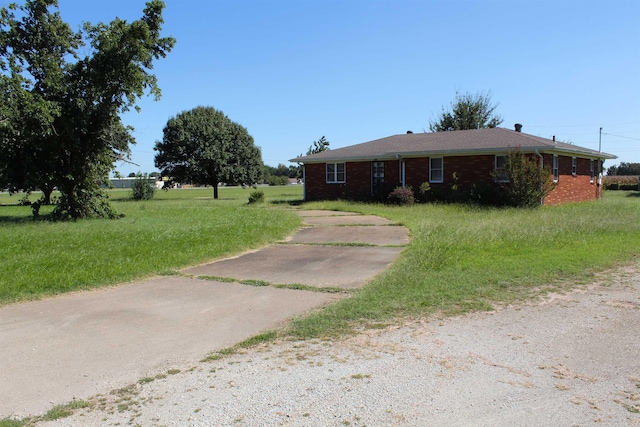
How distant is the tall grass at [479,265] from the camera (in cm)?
605

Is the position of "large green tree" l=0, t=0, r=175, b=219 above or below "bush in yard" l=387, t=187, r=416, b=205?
above

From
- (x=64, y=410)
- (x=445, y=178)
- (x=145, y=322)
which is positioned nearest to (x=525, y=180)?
(x=445, y=178)

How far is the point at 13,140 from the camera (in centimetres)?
1733

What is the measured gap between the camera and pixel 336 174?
2784 centimetres

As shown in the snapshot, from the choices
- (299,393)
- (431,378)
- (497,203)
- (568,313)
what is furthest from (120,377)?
(497,203)

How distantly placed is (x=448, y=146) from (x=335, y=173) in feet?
21.2

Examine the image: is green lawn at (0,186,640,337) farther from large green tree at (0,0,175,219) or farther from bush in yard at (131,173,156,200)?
bush in yard at (131,173,156,200)

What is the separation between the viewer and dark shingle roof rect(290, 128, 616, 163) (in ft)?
74.5

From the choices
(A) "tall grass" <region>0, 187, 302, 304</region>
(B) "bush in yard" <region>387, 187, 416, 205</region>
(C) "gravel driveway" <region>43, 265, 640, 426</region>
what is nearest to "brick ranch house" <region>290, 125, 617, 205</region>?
(B) "bush in yard" <region>387, 187, 416, 205</region>

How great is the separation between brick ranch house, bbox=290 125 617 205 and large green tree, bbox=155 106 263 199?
1455 centimetres

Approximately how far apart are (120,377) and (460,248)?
7.49 meters

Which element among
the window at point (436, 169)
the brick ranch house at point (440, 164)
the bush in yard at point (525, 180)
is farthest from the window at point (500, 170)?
the window at point (436, 169)

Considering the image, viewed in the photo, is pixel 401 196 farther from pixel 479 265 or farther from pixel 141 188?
pixel 141 188

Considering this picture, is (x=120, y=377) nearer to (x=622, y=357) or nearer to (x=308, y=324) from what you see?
(x=308, y=324)
